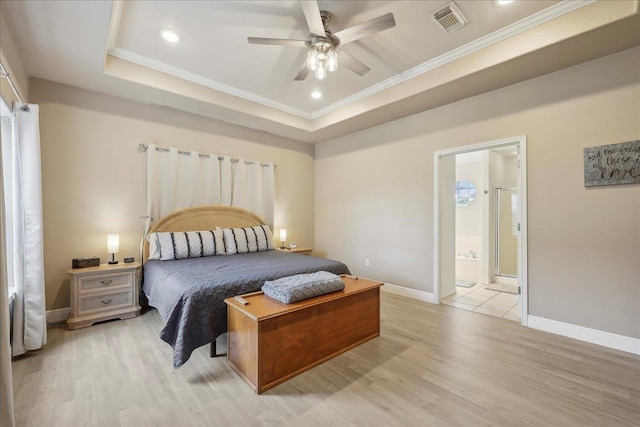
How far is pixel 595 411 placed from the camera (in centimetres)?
173

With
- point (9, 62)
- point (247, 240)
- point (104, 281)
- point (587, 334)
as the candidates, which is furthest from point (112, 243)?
point (587, 334)

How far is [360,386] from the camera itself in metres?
1.98

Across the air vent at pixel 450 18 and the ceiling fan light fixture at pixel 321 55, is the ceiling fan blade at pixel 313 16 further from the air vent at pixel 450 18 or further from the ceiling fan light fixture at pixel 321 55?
the air vent at pixel 450 18

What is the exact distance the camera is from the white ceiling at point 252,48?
2236mm

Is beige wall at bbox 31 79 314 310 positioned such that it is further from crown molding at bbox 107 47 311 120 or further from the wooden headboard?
crown molding at bbox 107 47 311 120

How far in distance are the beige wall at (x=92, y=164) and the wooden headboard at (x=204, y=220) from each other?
291 mm

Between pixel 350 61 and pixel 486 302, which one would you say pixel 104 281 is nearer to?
pixel 350 61

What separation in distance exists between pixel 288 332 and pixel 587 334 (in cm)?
287

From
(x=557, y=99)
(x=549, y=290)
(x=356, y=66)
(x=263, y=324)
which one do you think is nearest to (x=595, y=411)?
(x=549, y=290)

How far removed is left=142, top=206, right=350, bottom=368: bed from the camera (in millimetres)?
2111

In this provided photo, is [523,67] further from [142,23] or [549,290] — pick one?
[142,23]

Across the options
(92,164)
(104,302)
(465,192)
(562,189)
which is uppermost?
(92,164)

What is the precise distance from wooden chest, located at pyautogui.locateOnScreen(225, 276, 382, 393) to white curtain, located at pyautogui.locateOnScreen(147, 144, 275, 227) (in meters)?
2.27

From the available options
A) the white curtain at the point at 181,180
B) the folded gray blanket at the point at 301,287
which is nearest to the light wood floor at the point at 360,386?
the folded gray blanket at the point at 301,287
